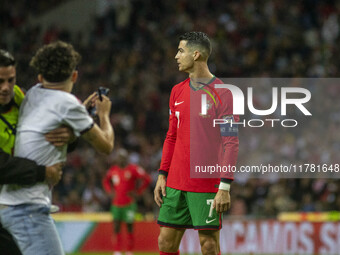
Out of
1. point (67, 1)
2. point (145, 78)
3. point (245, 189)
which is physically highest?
point (67, 1)

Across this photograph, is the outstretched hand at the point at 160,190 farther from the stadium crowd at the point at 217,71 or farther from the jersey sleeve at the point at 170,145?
the stadium crowd at the point at 217,71

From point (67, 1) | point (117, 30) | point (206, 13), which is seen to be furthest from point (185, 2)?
point (67, 1)

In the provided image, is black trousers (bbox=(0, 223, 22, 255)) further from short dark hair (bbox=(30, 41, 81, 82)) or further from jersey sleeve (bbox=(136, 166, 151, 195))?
jersey sleeve (bbox=(136, 166, 151, 195))

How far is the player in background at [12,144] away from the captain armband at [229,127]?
5.05ft

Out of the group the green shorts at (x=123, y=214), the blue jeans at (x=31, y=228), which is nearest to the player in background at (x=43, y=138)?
the blue jeans at (x=31, y=228)

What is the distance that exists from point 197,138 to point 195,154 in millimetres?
133

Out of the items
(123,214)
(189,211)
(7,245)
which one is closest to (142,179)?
(123,214)

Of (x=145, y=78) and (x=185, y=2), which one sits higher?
(x=185, y=2)

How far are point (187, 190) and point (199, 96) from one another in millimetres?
782

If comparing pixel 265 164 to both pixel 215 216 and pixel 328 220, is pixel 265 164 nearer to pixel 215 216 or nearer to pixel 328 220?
pixel 328 220

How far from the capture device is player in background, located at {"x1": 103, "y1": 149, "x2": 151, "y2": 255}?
13086 mm

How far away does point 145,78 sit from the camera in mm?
18094

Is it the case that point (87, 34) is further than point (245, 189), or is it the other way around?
point (87, 34)

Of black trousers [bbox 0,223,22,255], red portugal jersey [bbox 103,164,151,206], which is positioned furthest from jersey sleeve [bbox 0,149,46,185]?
red portugal jersey [bbox 103,164,151,206]
